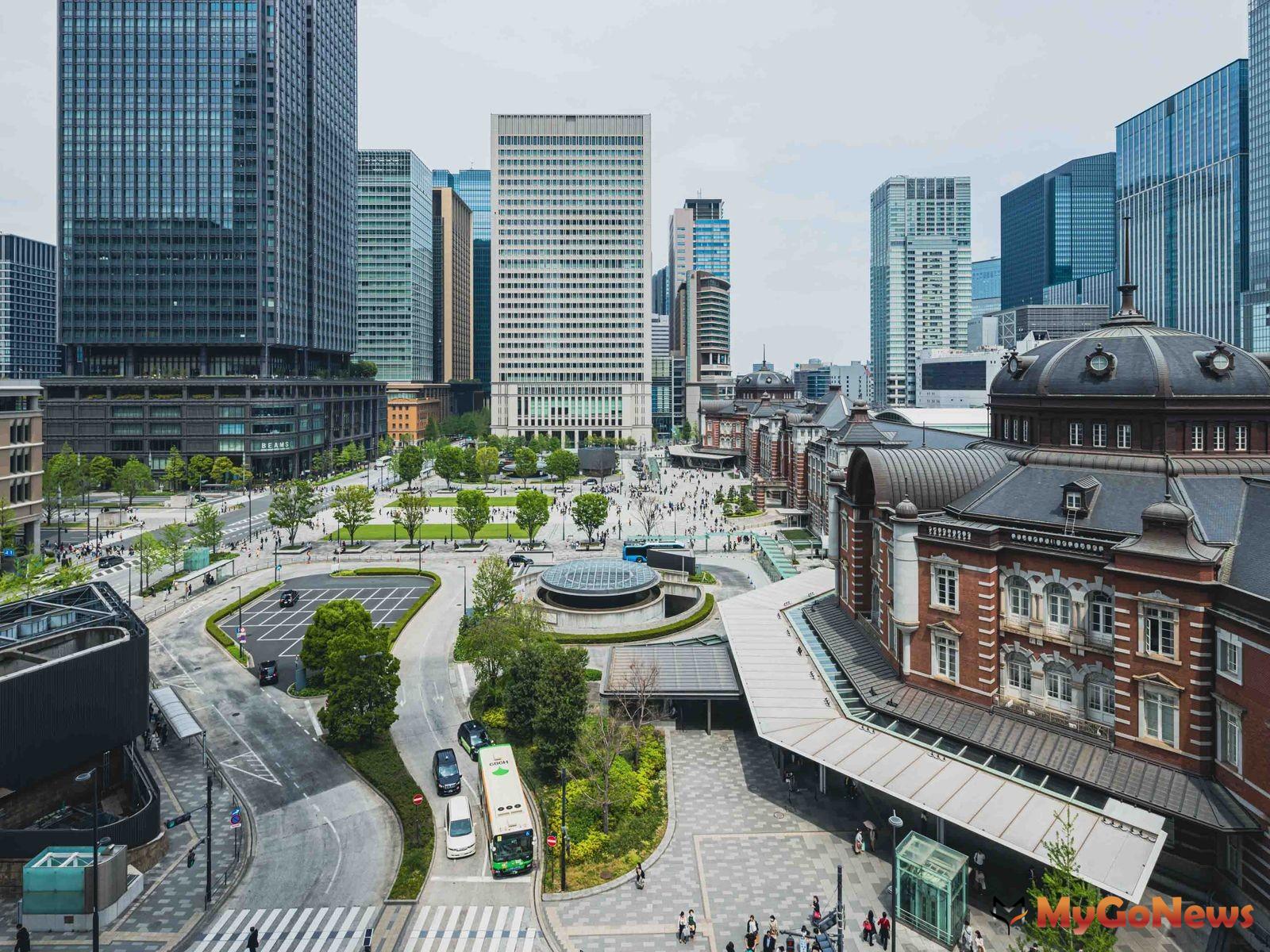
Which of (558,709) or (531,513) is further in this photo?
(531,513)

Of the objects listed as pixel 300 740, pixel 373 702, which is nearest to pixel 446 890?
pixel 373 702

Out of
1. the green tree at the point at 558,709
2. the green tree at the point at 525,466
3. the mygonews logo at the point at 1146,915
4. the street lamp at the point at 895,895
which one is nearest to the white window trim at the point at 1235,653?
the mygonews logo at the point at 1146,915

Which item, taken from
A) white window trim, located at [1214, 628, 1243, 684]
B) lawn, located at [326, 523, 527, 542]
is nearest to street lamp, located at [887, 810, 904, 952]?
white window trim, located at [1214, 628, 1243, 684]

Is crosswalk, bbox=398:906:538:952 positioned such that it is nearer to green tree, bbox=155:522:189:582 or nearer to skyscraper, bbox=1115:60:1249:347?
green tree, bbox=155:522:189:582

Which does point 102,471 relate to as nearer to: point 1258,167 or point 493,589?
point 493,589

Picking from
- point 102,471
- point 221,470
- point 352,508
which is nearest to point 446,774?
point 352,508

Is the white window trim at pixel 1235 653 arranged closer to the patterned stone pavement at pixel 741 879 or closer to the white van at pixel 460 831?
the patterned stone pavement at pixel 741 879
